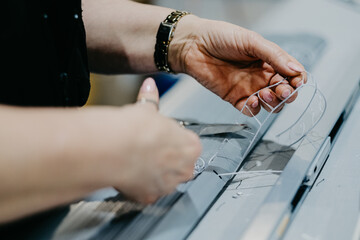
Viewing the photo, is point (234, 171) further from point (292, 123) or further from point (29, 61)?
point (29, 61)

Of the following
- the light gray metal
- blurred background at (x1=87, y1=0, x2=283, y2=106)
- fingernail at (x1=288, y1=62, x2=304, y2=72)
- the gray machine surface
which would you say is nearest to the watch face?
the gray machine surface

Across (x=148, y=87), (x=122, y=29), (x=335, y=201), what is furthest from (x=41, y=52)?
(x=335, y=201)

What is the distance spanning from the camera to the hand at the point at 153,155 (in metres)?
0.42

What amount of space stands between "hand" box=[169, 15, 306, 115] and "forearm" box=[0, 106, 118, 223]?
41cm

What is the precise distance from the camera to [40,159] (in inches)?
14.5

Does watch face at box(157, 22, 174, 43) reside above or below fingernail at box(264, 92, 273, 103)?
above

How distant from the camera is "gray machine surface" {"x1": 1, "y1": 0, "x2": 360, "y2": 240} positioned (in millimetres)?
534

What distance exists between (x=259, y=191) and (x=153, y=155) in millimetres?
246

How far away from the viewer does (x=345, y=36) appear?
1021mm

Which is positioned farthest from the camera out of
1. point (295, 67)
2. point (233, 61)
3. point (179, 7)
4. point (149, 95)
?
point (179, 7)

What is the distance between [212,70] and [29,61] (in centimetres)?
38

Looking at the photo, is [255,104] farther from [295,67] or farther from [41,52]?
[41,52]

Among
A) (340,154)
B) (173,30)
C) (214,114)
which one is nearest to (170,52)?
(173,30)

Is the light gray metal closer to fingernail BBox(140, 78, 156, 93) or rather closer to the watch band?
fingernail BBox(140, 78, 156, 93)
